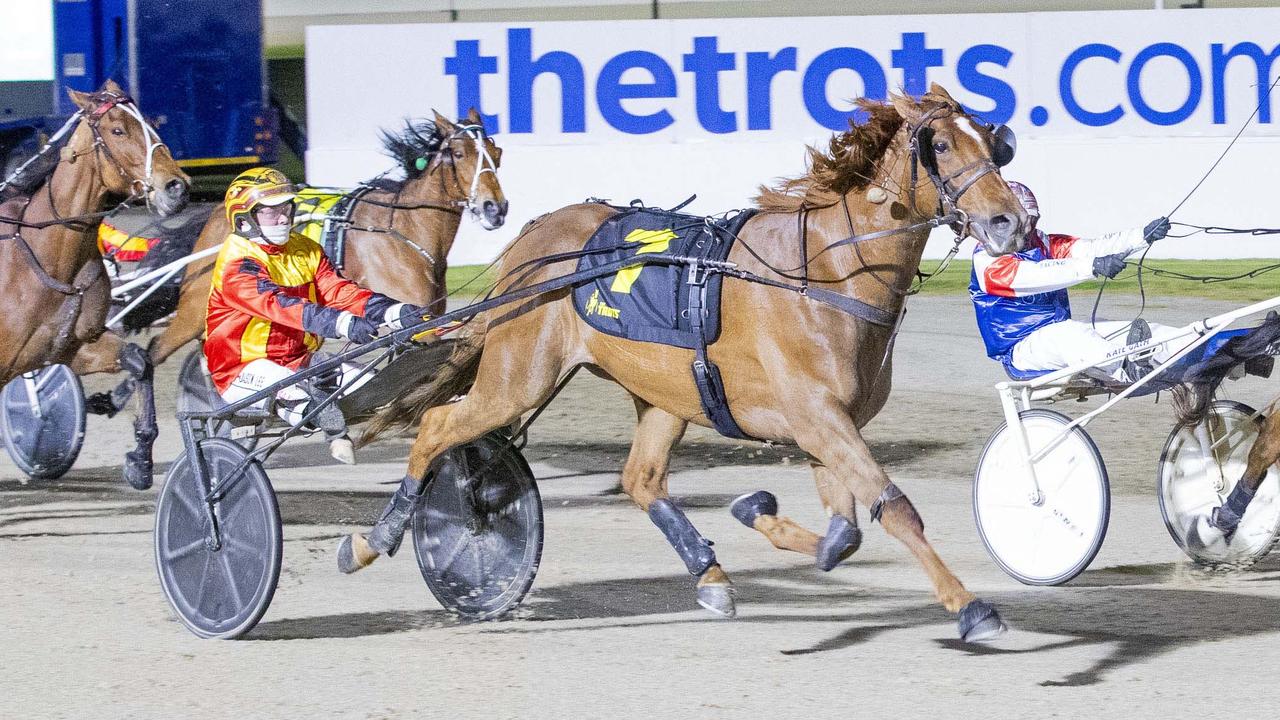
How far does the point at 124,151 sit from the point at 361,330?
7.86ft

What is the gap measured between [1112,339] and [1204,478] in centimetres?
68

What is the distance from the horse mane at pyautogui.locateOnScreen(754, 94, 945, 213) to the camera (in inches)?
194

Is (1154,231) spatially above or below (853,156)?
below

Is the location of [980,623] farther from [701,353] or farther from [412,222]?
[412,222]

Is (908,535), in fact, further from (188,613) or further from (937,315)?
(937,315)

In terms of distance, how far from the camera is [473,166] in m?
8.94

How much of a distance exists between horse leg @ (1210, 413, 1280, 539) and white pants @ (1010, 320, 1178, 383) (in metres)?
0.43

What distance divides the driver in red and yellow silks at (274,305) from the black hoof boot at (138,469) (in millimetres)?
1471

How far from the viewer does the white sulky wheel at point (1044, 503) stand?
18.6 ft

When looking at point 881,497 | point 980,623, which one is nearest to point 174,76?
point 881,497

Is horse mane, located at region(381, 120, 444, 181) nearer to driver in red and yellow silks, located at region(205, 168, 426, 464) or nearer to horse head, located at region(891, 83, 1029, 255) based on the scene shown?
driver in red and yellow silks, located at region(205, 168, 426, 464)

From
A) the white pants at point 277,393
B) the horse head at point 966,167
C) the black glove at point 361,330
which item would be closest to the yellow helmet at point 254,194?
the white pants at point 277,393

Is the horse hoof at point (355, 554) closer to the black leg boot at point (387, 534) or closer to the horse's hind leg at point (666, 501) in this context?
the black leg boot at point (387, 534)

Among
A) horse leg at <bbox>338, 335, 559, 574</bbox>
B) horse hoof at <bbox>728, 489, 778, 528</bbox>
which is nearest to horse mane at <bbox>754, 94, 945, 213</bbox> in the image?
horse hoof at <bbox>728, 489, 778, 528</bbox>
